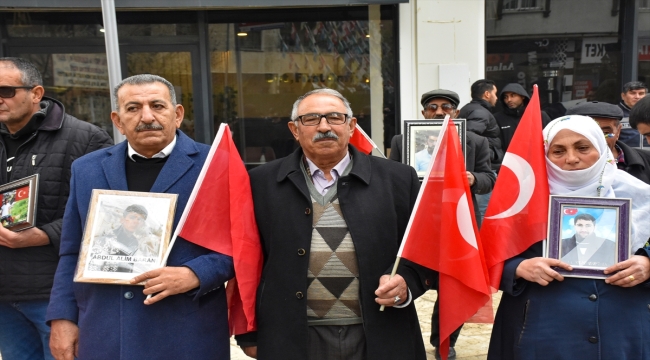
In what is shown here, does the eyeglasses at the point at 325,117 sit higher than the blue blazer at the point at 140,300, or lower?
higher

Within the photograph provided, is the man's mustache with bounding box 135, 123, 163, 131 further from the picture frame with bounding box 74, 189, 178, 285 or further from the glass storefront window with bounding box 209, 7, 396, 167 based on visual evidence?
the glass storefront window with bounding box 209, 7, 396, 167

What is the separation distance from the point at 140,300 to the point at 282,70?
21.9 ft

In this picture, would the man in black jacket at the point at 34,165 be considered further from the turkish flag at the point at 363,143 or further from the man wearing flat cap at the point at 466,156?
the man wearing flat cap at the point at 466,156

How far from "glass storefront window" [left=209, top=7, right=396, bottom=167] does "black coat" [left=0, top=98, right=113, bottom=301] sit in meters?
5.71

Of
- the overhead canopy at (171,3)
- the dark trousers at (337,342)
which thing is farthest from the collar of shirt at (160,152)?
the overhead canopy at (171,3)

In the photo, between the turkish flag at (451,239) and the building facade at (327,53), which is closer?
the turkish flag at (451,239)

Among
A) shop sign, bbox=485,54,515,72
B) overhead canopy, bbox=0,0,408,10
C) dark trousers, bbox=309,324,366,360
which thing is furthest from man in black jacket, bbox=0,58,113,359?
shop sign, bbox=485,54,515,72

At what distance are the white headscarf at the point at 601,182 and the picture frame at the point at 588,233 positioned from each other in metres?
0.10

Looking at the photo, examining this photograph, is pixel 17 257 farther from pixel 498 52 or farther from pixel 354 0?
pixel 498 52

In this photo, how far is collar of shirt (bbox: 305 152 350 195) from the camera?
9.30 feet

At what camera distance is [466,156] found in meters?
4.73

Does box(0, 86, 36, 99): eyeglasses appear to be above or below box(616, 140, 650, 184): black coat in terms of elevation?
above

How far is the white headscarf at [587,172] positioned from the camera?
8.71 ft

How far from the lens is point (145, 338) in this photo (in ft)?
8.70
